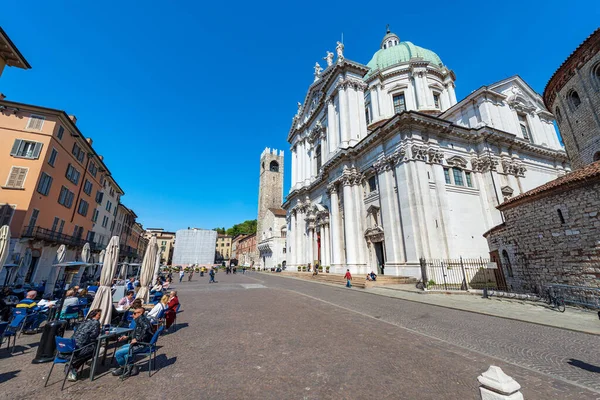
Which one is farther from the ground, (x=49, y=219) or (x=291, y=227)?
(x=291, y=227)

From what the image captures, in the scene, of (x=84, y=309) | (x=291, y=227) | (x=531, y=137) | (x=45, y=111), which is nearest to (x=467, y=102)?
(x=531, y=137)

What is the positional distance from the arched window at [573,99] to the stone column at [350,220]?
16.5 meters

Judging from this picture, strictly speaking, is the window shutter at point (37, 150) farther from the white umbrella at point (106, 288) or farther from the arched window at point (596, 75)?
the arched window at point (596, 75)

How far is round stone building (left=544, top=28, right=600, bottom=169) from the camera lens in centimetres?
1400

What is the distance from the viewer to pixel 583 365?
4582 mm

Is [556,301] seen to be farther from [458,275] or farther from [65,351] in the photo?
[65,351]

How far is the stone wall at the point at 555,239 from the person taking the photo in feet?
30.9

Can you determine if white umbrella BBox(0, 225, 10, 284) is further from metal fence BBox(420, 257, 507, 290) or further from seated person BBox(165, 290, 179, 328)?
metal fence BBox(420, 257, 507, 290)

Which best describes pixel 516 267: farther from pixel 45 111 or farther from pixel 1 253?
pixel 45 111

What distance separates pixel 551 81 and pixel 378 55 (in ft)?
88.1

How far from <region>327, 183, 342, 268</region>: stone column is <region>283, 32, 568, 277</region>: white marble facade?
0.12m

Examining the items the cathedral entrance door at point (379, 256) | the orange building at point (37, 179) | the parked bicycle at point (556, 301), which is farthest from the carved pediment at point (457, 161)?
the orange building at point (37, 179)

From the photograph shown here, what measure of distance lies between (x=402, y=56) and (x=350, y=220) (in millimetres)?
26861

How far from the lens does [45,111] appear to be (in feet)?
63.7
